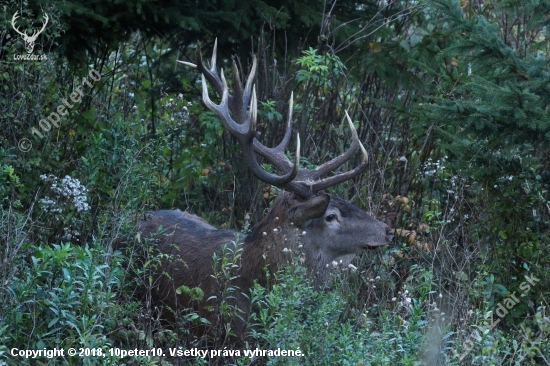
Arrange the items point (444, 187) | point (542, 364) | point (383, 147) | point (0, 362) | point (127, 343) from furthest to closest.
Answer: point (383, 147) < point (444, 187) < point (542, 364) < point (127, 343) < point (0, 362)

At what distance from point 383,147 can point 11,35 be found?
376 centimetres

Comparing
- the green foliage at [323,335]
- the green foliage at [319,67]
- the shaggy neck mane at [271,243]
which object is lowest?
the green foliage at [323,335]

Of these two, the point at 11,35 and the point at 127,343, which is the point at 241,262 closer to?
the point at 127,343

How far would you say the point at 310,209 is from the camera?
6.50 m

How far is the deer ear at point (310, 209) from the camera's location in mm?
6469

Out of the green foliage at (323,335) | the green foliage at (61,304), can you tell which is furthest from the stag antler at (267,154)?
the green foliage at (61,304)

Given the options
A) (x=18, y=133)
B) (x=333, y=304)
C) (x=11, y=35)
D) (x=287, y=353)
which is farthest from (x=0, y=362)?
(x=11, y=35)

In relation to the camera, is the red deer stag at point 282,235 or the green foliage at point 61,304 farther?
the red deer stag at point 282,235

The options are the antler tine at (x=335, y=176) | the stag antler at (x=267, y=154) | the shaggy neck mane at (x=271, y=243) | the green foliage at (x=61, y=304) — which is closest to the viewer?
the green foliage at (x=61, y=304)

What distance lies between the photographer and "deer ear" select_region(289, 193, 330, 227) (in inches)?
255

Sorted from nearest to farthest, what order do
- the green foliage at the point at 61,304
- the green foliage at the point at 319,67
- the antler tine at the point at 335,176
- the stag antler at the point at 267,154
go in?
1. the green foliage at the point at 61,304
2. the stag antler at the point at 267,154
3. the antler tine at the point at 335,176
4. the green foliage at the point at 319,67

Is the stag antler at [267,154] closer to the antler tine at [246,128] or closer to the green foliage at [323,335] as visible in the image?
the antler tine at [246,128]

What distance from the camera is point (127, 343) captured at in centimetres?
501

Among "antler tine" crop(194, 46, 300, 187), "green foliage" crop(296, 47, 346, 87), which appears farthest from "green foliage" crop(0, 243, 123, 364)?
"green foliage" crop(296, 47, 346, 87)
